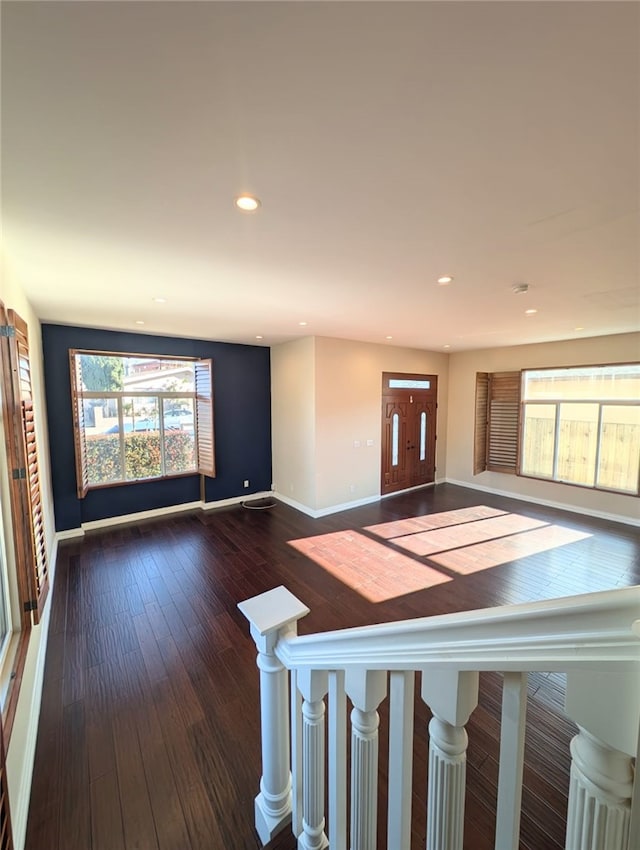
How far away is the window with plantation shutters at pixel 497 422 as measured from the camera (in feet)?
21.0

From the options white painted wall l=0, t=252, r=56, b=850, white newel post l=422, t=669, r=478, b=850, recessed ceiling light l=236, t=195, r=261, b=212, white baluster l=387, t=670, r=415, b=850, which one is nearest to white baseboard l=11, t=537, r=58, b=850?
white painted wall l=0, t=252, r=56, b=850

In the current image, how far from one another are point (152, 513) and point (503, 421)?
629cm

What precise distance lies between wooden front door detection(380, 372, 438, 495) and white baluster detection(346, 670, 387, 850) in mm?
5588

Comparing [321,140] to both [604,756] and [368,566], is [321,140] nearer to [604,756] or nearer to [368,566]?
[604,756]

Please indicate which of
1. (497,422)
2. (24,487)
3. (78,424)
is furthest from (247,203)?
(497,422)

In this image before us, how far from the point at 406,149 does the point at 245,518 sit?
199 inches

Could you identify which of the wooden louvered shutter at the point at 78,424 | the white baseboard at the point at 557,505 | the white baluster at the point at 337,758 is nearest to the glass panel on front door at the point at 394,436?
the white baseboard at the point at 557,505

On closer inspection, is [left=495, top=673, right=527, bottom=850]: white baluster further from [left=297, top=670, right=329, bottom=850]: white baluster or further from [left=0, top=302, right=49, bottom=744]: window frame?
[left=0, top=302, right=49, bottom=744]: window frame

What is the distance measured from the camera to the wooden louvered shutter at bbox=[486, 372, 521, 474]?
6377mm

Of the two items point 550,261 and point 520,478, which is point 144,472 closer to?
point 550,261

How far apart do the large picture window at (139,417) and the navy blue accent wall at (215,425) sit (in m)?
0.15

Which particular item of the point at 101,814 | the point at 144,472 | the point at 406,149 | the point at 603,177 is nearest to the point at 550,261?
the point at 603,177

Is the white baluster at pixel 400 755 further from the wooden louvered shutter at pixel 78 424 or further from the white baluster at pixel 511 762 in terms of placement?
the wooden louvered shutter at pixel 78 424

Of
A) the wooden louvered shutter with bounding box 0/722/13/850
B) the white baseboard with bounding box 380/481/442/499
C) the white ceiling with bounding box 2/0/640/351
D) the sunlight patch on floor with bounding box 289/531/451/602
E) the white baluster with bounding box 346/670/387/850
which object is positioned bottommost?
the sunlight patch on floor with bounding box 289/531/451/602
